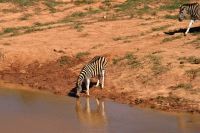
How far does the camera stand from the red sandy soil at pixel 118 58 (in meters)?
19.7

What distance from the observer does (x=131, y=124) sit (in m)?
16.6

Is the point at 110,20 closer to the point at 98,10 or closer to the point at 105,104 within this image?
the point at 98,10

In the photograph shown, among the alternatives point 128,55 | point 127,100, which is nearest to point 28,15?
point 128,55

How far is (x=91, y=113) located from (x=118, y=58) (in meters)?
5.92

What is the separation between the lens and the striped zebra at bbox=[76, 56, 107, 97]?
66.2 ft

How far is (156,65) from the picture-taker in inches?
866

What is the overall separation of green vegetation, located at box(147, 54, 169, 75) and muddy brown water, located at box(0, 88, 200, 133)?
2.91 m

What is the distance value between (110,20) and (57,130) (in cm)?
1811

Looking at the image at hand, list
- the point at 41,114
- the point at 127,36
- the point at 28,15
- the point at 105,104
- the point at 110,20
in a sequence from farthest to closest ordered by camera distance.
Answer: the point at 28,15 < the point at 110,20 < the point at 127,36 < the point at 105,104 < the point at 41,114

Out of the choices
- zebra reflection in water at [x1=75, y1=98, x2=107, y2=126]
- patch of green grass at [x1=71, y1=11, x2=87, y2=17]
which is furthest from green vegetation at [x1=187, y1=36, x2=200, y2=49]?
patch of green grass at [x1=71, y1=11, x2=87, y2=17]

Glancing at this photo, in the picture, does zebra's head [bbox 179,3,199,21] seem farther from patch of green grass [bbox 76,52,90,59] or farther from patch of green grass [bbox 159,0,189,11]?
patch of green grass [bbox 159,0,189,11]

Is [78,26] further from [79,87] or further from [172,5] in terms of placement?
[79,87]

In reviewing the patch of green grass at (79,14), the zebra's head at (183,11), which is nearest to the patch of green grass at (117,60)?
the zebra's head at (183,11)

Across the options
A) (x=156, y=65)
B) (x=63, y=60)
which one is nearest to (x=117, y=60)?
(x=156, y=65)
